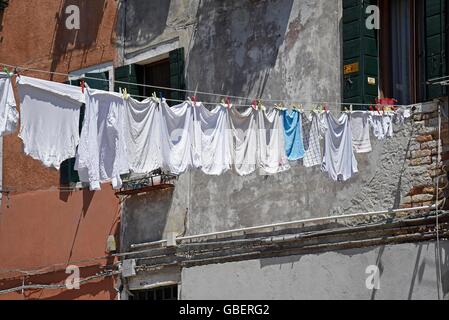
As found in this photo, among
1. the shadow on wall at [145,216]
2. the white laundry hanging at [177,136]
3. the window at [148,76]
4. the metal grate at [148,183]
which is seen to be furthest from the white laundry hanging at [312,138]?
the window at [148,76]

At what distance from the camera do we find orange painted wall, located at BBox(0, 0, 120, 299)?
57.8ft

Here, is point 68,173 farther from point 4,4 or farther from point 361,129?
point 361,129

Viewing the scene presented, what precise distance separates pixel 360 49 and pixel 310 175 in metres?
1.72

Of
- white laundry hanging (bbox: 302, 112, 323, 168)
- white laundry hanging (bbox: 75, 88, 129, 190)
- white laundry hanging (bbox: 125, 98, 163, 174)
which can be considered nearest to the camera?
white laundry hanging (bbox: 75, 88, 129, 190)

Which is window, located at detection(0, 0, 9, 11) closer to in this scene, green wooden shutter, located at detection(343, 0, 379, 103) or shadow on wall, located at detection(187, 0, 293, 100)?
shadow on wall, located at detection(187, 0, 293, 100)

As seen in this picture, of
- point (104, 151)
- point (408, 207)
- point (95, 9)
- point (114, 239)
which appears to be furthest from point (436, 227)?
point (95, 9)

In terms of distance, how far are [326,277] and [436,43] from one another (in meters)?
3.13

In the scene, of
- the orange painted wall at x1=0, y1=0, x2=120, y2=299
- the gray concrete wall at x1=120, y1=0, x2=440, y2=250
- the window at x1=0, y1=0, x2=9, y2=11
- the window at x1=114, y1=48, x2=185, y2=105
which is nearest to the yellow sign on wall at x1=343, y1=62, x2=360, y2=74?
the gray concrete wall at x1=120, y1=0, x2=440, y2=250

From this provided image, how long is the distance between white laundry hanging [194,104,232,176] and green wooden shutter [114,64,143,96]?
4.31 metres

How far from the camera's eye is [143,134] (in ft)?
42.1

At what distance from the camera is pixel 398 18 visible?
14.2m

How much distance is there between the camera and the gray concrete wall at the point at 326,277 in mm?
13273

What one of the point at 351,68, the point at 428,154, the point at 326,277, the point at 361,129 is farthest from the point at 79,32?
the point at 428,154
